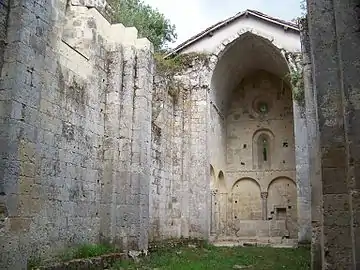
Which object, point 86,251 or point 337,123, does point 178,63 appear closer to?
point 86,251

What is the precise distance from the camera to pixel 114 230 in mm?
9875

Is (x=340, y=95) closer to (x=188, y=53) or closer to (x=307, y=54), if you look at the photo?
(x=307, y=54)

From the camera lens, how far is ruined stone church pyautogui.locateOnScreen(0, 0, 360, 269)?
590 centimetres

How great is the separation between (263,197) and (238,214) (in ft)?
5.34

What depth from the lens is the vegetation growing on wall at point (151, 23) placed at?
18.0 metres

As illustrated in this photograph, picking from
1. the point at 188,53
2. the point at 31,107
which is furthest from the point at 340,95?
the point at 188,53

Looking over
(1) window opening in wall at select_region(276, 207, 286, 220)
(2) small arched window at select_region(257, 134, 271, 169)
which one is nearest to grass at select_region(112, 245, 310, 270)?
(1) window opening in wall at select_region(276, 207, 286, 220)

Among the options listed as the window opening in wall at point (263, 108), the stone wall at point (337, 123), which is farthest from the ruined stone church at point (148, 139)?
the window opening in wall at point (263, 108)

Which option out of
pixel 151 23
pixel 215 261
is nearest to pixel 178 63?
pixel 151 23

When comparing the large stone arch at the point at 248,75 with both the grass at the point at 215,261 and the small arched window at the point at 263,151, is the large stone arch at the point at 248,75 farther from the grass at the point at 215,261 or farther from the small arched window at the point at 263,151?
the grass at the point at 215,261

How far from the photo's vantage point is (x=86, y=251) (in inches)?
344

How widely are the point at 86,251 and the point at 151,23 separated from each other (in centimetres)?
1320

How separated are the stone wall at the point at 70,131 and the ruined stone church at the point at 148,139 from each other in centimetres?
3

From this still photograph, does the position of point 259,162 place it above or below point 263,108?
below
